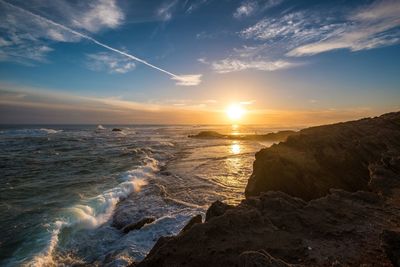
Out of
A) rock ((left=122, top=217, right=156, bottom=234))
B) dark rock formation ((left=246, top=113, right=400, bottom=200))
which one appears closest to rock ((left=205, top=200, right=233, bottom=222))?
rock ((left=122, top=217, right=156, bottom=234))

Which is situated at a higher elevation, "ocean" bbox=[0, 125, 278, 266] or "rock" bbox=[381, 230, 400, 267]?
"rock" bbox=[381, 230, 400, 267]

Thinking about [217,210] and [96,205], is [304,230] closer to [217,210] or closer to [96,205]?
[217,210]

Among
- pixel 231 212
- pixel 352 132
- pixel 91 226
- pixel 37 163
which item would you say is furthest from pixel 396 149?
pixel 37 163

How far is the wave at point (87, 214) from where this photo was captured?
8.15m

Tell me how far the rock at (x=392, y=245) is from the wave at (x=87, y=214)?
776cm

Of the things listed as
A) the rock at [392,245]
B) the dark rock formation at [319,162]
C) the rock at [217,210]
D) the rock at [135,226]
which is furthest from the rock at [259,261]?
the dark rock formation at [319,162]

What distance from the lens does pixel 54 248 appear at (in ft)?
28.5

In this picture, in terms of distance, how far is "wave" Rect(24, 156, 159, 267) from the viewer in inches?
321

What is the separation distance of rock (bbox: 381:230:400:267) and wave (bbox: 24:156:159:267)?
7.76 metres

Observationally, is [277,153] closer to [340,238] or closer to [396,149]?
[396,149]

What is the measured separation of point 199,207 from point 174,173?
A: 801 centimetres

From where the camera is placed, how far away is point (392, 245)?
4289 millimetres

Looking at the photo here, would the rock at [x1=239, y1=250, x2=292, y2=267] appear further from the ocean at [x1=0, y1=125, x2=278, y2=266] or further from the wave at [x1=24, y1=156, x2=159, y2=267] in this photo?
the wave at [x1=24, y1=156, x2=159, y2=267]

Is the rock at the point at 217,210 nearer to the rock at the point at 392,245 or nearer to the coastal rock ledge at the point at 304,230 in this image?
the coastal rock ledge at the point at 304,230
